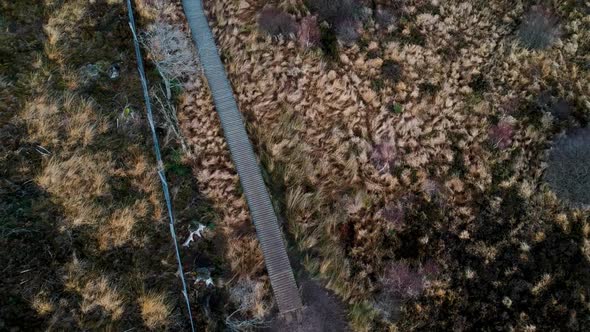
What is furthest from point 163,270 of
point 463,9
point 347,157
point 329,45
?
point 463,9

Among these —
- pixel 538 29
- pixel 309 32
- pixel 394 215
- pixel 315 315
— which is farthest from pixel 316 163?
pixel 538 29

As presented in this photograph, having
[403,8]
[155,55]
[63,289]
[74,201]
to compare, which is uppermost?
[403,8]

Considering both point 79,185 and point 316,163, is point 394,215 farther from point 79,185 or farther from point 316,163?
point 79,185

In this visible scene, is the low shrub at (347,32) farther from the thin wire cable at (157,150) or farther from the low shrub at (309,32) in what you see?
the thin wire cable at (157,150)

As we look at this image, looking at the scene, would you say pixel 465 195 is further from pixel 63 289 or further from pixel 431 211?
pixel 63 289

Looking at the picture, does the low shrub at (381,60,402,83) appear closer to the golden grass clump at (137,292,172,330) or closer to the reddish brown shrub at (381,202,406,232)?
the reddish brown shrub at (381,202,406,232)

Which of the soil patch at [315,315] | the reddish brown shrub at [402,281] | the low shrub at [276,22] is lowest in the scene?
the soil patch at [315,315]

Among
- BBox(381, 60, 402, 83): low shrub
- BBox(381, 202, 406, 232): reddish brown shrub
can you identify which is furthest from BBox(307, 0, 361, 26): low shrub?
BBox(381, 202, 406, 232): reddish brown shrub

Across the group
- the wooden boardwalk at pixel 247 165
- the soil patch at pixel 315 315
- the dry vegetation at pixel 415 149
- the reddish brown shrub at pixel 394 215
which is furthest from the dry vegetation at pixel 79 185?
the reddish brown shrub at pixel 394 215
